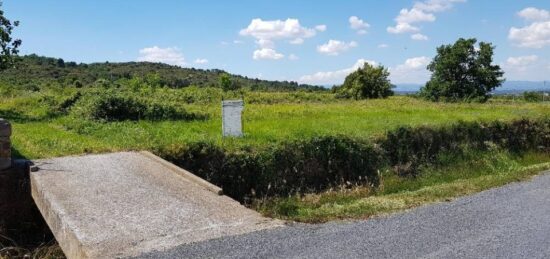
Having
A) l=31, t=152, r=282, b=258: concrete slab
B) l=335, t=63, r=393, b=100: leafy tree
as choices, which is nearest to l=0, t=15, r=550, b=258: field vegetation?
l=31, t=152, r=282, b=258: concrete slab

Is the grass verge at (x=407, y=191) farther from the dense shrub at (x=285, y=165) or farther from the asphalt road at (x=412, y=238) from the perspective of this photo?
the asphalt road at (x=412, y=238)

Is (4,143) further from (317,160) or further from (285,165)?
(317,160)

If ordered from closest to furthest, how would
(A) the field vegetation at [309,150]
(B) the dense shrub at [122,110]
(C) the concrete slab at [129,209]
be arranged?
1. (C) the concrete slab at [129,209]
2. (A) the field vegetation at [309,150]
3. (B) the dense shrub at [122,110]

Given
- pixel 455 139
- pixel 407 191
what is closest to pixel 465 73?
pixel 455 139

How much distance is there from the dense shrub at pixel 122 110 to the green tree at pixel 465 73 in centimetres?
4847

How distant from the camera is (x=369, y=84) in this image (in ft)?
199

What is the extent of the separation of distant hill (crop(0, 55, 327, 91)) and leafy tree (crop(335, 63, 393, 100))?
19501mm

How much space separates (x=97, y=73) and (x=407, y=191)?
68.9 metres

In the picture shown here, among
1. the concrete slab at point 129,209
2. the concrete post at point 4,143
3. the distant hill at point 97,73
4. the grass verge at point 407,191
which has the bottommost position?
the grass verge at point 407,191

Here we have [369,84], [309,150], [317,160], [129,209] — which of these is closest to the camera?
[129,209]

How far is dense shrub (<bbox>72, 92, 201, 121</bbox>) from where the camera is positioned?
16094 mm

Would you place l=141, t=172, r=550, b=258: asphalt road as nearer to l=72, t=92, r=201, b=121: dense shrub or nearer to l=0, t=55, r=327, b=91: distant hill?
l=72, t=92, r=201, b=121: dense shrub

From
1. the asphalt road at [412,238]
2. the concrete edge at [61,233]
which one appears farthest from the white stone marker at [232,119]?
the asphalt road at [412,238]

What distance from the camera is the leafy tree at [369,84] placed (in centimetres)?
5981
